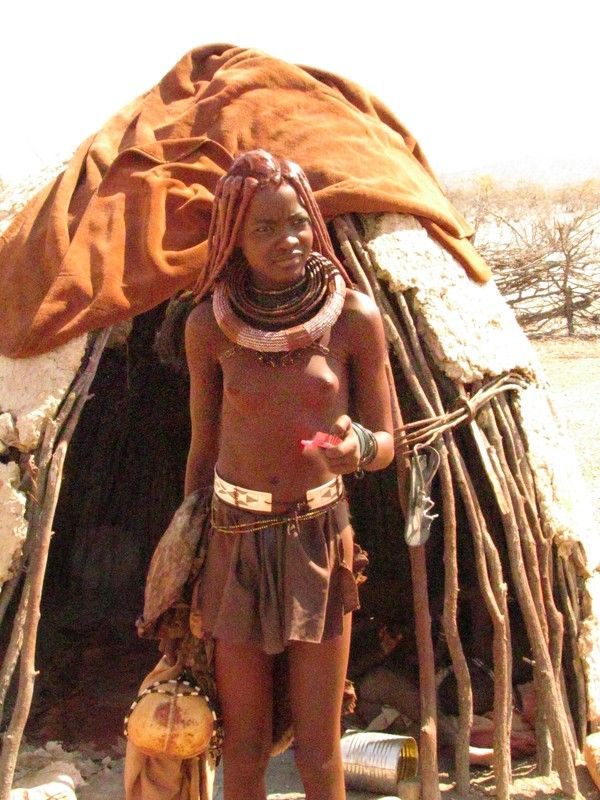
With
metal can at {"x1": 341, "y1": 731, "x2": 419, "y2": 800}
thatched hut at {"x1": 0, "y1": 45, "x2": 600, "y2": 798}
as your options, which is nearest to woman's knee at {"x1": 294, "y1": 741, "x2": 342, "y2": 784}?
thatched hut at {"x1": 0, "y1": 45, "x2": 600, "y2": 798}

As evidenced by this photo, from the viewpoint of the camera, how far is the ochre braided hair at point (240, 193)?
2420mm

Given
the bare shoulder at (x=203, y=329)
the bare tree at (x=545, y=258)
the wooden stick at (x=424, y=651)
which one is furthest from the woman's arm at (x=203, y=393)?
the bare tree at (x=545, y=258)

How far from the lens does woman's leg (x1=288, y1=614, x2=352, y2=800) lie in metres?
2.60

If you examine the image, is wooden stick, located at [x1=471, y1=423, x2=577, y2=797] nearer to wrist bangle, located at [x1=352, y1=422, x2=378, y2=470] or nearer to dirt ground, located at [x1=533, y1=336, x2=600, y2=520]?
wrist bangle, located at [x1=352, y1=422, x2=378, y2=470]

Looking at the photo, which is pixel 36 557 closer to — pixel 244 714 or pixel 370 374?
pixel 244 714

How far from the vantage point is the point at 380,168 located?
3.80 metres

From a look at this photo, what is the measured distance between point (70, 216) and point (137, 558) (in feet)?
7.24

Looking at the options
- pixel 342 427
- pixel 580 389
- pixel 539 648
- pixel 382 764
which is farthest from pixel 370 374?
pixel 580 389

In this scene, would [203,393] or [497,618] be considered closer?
[203,393]

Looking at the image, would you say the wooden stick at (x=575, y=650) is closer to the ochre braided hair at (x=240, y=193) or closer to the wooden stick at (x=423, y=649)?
the wooden stick at (x=423, y=649)

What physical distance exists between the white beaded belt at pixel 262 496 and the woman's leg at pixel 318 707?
33 cm

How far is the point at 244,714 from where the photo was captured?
264cm

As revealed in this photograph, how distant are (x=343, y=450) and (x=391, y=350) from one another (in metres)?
1.58

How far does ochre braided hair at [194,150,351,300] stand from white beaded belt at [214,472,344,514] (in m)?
0.53
